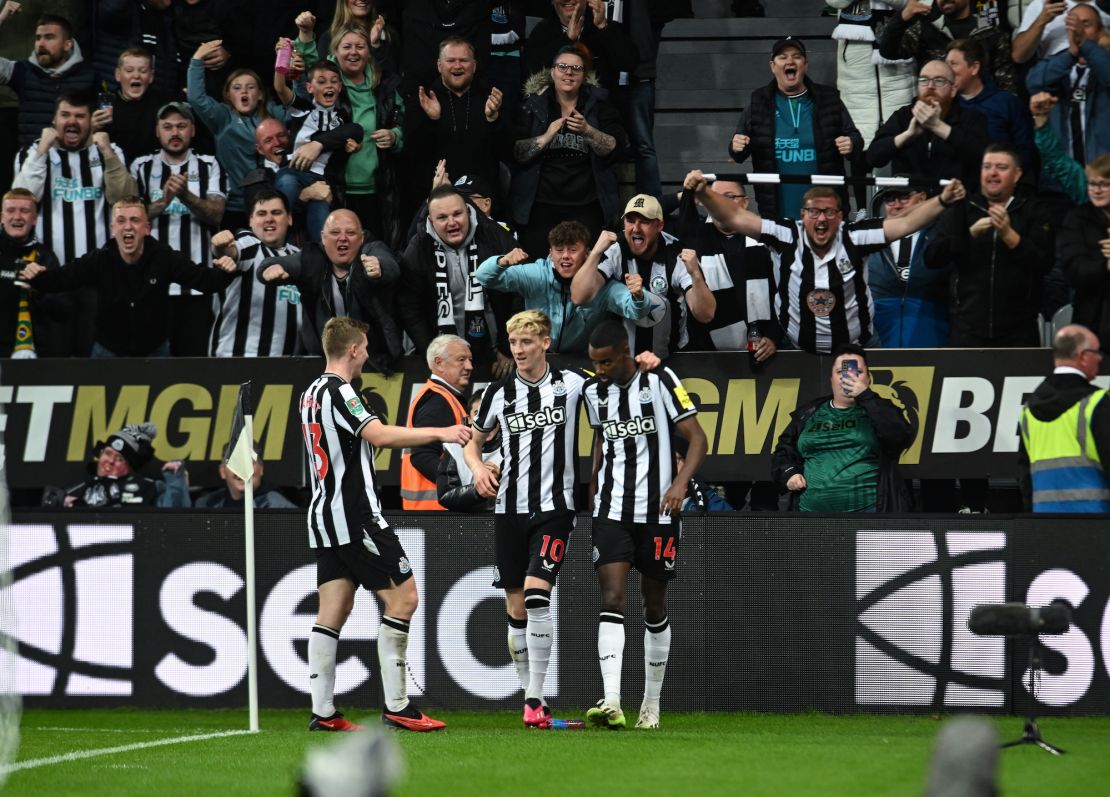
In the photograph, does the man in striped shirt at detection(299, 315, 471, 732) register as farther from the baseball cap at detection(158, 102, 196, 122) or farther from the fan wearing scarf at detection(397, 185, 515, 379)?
the baseball cap at detection(158, 102, 196, 122)

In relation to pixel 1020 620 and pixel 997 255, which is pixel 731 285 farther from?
pixel 1020 620

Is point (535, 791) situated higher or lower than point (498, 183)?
lower

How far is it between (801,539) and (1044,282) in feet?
10.5

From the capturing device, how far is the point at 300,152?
1241 centimetres

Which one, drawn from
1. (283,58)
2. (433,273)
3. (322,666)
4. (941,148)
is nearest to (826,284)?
(941,148)

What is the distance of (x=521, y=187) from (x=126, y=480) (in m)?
3.76

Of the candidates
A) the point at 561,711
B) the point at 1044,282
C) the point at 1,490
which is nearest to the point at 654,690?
the point at 561,711

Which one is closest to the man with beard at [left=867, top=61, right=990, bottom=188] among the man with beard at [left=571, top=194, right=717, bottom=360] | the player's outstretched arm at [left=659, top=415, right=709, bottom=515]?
the man with beard at [left=571, top=194, right=717, bottom=360]

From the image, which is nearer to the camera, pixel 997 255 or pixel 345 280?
pixel 997 255

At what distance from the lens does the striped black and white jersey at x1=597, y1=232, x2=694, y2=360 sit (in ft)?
34.7

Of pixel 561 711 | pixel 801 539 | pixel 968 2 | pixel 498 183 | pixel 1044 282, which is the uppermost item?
pixel 968 2

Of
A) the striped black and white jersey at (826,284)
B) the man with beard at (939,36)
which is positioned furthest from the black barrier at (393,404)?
the man with beard at (939,36)

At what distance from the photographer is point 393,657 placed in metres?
8.62

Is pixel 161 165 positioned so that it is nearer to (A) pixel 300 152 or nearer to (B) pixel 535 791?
(A) pixel 300 152
